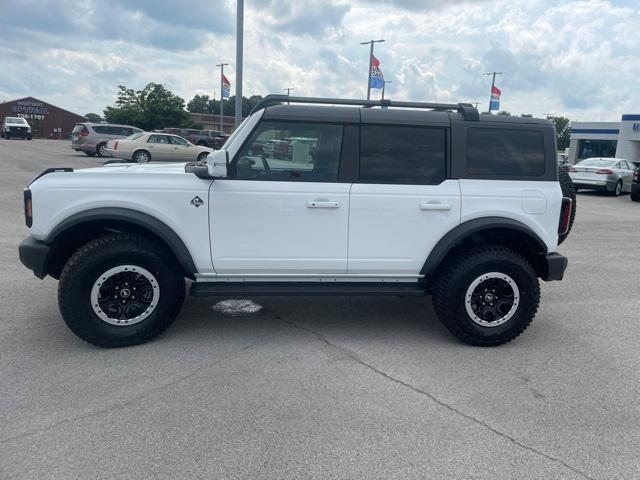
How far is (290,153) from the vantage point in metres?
4.54

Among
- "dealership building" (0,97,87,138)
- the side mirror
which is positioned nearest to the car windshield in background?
the side mirror

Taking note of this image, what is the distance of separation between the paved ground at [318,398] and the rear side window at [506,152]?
60.7 inches

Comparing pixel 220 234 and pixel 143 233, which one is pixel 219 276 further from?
pixel 143 233

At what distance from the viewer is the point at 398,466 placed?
2.93m

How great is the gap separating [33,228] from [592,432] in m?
4.24

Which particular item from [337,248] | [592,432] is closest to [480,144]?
[337,248]

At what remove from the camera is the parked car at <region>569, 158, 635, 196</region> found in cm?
1894

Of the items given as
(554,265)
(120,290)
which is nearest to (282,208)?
(120,290)

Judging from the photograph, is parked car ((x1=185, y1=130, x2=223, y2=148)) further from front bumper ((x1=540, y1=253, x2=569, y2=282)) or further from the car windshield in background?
front bumper ((x1=540, y1=253, x2=569, y2=282))

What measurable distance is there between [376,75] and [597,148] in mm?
29331

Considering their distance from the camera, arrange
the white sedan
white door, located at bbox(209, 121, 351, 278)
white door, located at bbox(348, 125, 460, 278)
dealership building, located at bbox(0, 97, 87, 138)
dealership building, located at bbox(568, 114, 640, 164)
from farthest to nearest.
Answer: dealership building, located at bbox(0, 97, 87, 138), dealership building, located at bbox(568, 114, 640, 164), the white sedan, white door, located at bbox(348, 125, 460, 278), white door, located at bbox(209, 121, 351, 278)

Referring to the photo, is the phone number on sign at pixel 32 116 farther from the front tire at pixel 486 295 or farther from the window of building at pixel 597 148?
the front tire at pixel 486 295

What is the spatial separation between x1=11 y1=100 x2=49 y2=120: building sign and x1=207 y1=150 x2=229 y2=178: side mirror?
74.0m

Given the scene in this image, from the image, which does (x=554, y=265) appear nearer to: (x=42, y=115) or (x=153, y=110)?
(x=153, y=110)
